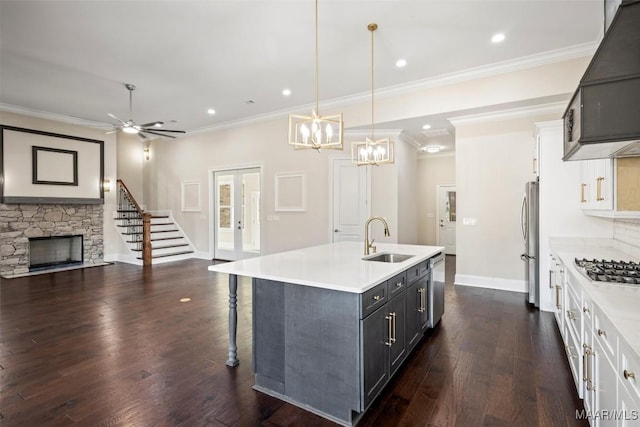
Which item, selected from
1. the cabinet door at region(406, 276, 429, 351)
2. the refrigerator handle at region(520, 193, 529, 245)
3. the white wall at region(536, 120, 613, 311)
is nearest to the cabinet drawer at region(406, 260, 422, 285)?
the cabinet door at region(406, 276, 429, 351)

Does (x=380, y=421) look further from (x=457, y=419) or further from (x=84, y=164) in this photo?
(x=84, y=164)

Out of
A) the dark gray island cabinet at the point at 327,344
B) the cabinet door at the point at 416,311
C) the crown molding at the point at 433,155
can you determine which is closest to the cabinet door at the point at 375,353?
the dark gray island cabinet at the point at 327,344

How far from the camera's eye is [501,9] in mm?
3336

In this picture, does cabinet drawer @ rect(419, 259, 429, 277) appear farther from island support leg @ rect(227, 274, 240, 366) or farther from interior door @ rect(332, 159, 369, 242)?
interior door @ rect(332, 159, 369, 242)

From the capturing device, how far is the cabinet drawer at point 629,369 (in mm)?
1095

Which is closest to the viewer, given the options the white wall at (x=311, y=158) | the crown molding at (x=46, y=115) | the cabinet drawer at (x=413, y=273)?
the cabinet drawer at (x=413, y=273)

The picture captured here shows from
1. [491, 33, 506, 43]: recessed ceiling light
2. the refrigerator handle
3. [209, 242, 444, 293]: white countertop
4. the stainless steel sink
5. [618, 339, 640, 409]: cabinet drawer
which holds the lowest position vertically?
[618, 339, 640, 409]: cabinet drawer

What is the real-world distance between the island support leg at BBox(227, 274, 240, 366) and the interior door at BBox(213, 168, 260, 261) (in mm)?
4844

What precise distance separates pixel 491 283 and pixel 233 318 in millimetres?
4410

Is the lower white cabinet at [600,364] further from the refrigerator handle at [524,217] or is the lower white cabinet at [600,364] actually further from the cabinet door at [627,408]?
the refrigerator handle at [524,217]

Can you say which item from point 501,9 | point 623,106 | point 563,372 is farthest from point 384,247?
point 501,9

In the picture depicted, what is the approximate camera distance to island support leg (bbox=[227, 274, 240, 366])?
2664mm

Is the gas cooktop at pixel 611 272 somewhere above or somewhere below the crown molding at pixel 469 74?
below

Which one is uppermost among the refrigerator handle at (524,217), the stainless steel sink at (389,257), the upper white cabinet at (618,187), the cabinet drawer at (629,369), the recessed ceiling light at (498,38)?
the recessed ceiling light at (498,38)
